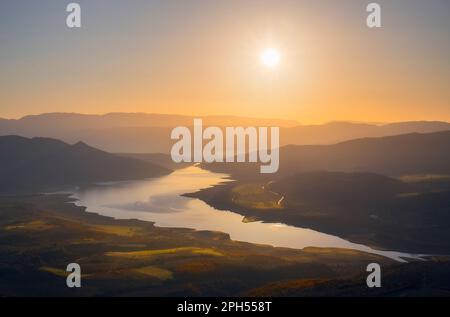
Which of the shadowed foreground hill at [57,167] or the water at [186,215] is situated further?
the shadowed foreground hill at [57,167]

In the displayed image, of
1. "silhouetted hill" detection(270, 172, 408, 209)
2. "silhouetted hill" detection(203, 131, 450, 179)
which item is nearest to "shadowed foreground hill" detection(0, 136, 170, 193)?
"silhouetted hill" detection(203, 131, 450, 179)

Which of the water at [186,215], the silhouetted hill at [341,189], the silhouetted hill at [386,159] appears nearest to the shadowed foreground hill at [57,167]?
the water at [186,215]

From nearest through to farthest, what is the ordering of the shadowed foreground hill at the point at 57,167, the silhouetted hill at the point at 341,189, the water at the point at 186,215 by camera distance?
1. the water at the point at 186,215
2. the silhouetted hill at the point at 341,189
3. the shadowed foreground hill at the point at 57,167

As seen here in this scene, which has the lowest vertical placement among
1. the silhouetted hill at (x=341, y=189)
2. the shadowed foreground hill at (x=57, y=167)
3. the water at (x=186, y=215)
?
the water at (x=186, y=215)

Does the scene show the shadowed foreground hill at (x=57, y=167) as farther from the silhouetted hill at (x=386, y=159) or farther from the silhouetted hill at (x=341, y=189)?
the silhouetted hill at (x=341, y=189)

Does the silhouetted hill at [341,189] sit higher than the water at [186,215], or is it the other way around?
the silhouetted hill at [341,189]

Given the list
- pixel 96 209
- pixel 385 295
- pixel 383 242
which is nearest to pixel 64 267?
pixel 385 295
